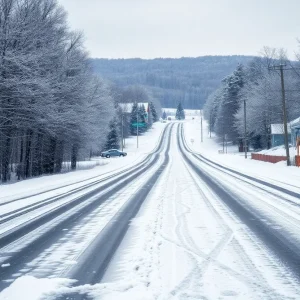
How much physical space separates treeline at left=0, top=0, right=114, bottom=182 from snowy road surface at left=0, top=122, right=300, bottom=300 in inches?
462

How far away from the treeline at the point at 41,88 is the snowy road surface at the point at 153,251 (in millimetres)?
11745

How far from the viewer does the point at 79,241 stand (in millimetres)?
8359

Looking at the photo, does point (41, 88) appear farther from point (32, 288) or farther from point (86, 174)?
point (32, 288)

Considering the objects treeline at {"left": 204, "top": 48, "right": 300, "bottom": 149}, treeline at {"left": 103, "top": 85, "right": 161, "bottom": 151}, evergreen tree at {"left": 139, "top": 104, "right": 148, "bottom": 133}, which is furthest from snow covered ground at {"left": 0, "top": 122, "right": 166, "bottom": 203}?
treeline at {"left": 204, "top": 48, "right": 300, "bottom": 149}

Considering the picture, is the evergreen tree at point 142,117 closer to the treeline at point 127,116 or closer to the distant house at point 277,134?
the treeline at point 127,116

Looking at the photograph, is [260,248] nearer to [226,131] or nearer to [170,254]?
[170,254]

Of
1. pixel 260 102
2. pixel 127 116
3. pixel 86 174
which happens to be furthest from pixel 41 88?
pixel 127 116

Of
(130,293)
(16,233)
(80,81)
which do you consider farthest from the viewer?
(80,81)

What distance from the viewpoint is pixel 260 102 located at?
62.5m

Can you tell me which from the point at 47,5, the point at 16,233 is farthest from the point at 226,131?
the point at 16,233

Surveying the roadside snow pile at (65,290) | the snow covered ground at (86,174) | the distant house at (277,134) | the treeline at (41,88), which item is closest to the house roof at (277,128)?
the distant house at (277,134)

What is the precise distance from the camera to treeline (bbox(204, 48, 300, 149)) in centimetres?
6103

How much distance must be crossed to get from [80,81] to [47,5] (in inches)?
244

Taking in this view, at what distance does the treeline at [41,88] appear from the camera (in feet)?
77.1
